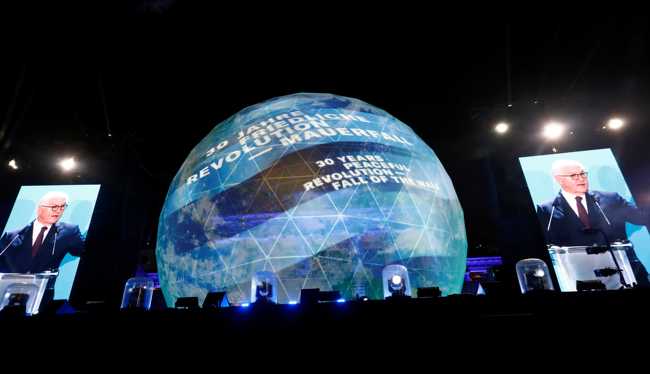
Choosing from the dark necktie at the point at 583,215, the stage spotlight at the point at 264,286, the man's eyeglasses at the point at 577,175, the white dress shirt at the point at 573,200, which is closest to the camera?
the stage spotlight at the point at 264,286

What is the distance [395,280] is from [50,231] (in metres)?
11.5

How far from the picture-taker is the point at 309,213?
12.5 ft

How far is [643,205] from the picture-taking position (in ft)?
30.8

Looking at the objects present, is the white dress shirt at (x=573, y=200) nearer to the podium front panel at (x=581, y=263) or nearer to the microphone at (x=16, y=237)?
the podium front panel at (x=581, y=263)

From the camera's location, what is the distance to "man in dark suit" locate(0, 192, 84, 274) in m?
9.60

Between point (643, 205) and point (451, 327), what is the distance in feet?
36.0

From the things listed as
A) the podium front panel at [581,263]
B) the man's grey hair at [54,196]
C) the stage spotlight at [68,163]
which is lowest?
the podium front panel at [581,263]

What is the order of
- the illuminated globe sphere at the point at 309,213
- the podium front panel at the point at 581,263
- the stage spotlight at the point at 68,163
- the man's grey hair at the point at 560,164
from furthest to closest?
the stage spotlight at the point at 68,163
the man's grey hair at the point at 560,164
the podium front panel at the point at 581,263
the illuminated globe sphere at the point at 309,213

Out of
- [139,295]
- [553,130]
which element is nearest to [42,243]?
[139,295]

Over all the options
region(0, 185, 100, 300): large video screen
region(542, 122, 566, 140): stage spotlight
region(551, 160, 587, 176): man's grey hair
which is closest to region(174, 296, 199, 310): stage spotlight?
region(0, 185, 100, 300): large video screen

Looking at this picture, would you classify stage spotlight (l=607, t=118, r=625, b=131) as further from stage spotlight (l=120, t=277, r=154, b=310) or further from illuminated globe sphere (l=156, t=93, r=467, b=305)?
stage spotlight (l=120, t=277, r=154, b=310)

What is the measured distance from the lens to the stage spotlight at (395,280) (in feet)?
11.3

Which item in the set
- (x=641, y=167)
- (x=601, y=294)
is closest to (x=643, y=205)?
(x=641, y=167)

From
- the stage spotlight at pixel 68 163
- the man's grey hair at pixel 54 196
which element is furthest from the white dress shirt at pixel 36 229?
the stage spotlight at pixel 68 163
